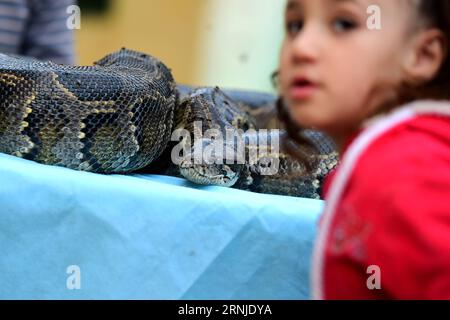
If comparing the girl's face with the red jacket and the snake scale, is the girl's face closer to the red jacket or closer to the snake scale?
the red jacket

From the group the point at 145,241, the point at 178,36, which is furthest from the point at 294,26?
the point at 178,36

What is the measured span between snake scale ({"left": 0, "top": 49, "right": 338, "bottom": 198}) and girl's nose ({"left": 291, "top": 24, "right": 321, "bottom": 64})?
2.18ft

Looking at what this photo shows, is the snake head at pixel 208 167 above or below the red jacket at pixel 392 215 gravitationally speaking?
below

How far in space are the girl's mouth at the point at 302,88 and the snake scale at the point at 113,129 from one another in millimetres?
635

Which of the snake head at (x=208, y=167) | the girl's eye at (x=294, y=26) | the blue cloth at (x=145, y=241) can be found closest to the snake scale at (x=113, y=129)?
the snake head at (x=208, y=167)

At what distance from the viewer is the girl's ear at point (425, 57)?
678 millimetres

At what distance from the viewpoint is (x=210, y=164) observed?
52.5 inches

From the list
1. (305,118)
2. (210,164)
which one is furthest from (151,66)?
(305,118)

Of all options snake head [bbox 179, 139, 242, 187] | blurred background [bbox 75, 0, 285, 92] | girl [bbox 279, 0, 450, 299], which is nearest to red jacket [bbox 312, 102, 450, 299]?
girl [bbox 279, 0, 450, 299]

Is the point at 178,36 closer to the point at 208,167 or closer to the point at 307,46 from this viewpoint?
the point at 208,167

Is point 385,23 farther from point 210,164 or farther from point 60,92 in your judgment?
point 60,92

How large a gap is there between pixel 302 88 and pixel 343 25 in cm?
9

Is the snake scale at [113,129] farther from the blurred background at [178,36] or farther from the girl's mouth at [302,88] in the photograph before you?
the blurred background at [178,36]
